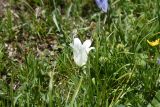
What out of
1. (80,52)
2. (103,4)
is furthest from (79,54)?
(103,4)

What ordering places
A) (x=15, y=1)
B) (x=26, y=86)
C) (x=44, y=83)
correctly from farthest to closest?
(x=15, y=1), (x=44, y=83), (x=26, y=86)

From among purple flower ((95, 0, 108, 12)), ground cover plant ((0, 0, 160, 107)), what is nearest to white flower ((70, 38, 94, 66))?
ground cover plant ((0, 0, 160, 107))

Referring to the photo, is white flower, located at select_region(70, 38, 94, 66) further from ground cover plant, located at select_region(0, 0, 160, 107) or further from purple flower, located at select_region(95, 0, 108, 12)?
purple flower, located at select_region(95, 0, 108, 12)

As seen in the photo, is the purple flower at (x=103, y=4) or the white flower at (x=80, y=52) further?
the purple flower at (x=103, y=4)

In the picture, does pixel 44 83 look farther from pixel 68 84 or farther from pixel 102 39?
pixel 102 39

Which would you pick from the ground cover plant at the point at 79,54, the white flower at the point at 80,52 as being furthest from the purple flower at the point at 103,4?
the white flower at the point at 80,52

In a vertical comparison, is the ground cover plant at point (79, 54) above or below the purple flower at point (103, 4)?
below

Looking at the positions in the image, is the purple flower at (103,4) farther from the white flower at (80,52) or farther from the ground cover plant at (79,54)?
the white flower at (80,52)

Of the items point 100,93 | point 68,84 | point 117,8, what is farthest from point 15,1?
point 100,93
